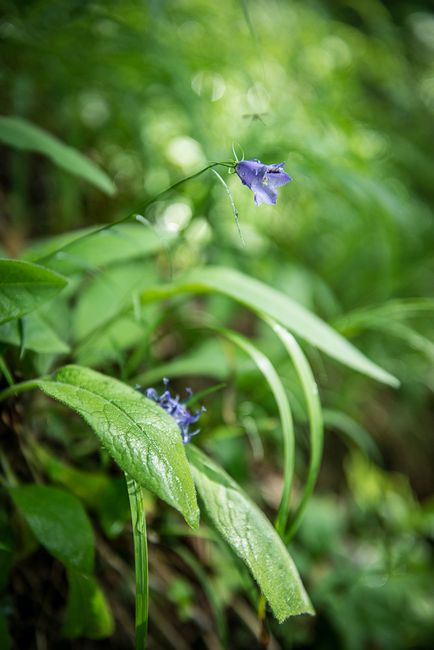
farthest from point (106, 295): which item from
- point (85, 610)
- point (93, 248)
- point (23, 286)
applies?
point (85, 610)

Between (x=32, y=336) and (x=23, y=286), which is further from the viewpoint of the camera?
(x=32, y=336)

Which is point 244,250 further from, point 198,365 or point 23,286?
point 23,286

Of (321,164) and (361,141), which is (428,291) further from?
(321,164)

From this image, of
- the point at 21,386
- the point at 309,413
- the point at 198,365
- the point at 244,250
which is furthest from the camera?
the point at 244,250

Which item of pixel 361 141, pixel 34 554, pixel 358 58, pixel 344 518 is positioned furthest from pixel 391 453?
pixel 358 58

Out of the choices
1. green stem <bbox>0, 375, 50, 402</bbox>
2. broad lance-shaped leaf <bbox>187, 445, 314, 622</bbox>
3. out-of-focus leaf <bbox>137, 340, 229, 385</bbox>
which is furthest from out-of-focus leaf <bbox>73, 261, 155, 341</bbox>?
broad lance-shaped leaf <bbox>187, 445, 314, 622</bbox>

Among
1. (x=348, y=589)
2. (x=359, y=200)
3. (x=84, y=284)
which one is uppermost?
(x=359, y=200)
